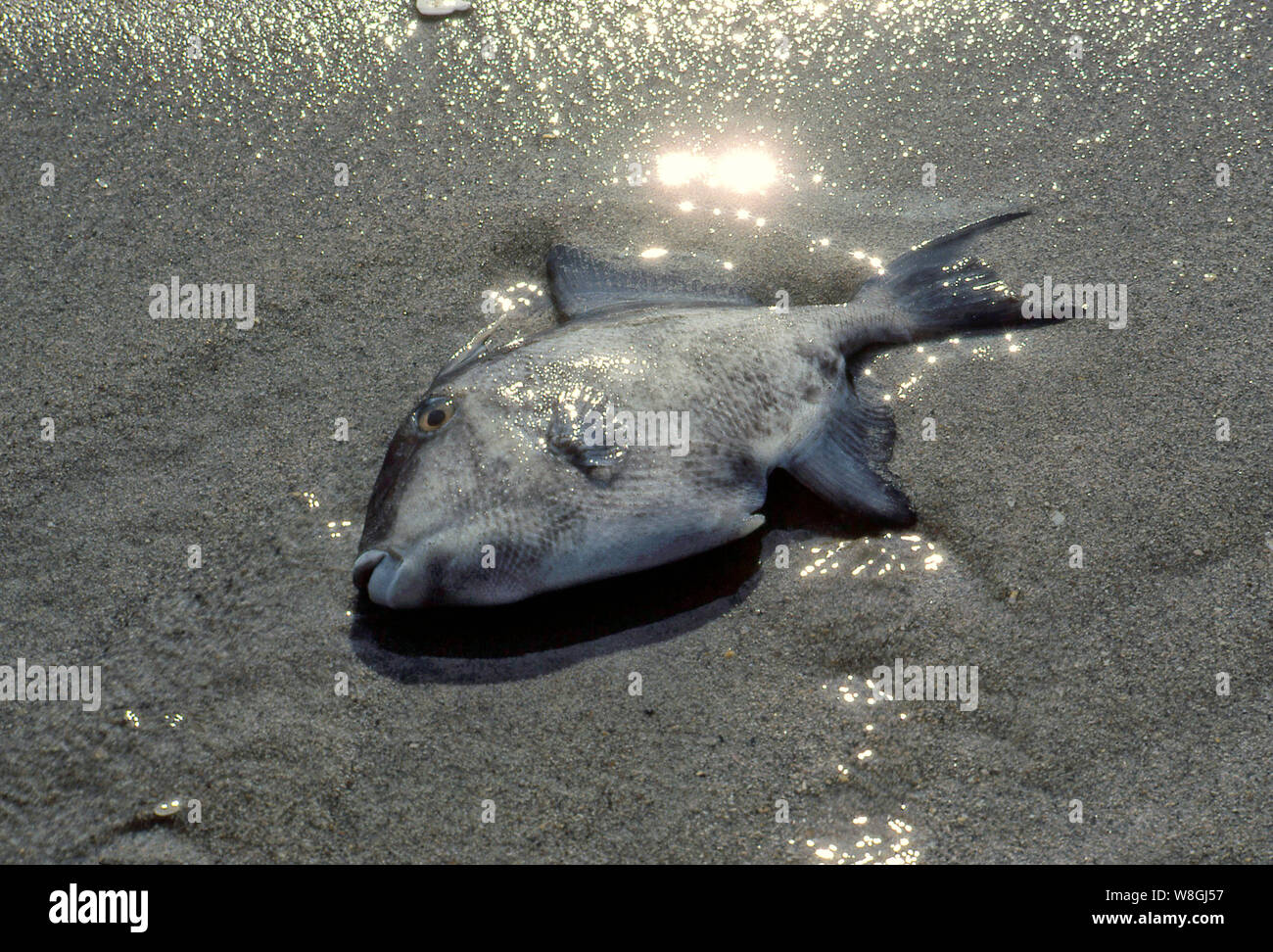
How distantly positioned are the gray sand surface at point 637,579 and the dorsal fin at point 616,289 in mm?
183

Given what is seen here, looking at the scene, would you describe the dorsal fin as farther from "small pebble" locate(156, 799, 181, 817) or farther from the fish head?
"small pebble" locate(156, 799, 181, 817)

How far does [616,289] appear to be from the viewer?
149 inches

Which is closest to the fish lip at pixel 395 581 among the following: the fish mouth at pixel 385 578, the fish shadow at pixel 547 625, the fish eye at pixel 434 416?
the fish mouth at pixel 385 578

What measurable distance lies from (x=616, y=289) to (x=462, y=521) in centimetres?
133

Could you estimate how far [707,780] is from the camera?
2.69 metres

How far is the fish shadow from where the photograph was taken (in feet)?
9.55

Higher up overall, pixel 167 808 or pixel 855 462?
pixel 855 462

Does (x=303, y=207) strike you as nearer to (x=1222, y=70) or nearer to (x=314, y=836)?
(x=314, y=836)

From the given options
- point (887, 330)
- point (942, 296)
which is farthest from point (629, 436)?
point (942, 296)

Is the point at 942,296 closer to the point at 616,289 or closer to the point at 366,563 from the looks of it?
the point at 616,289

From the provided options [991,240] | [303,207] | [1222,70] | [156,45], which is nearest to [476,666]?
[303,207]

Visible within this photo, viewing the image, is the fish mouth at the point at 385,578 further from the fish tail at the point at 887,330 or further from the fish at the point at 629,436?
the fish tail at the point at 887,330
